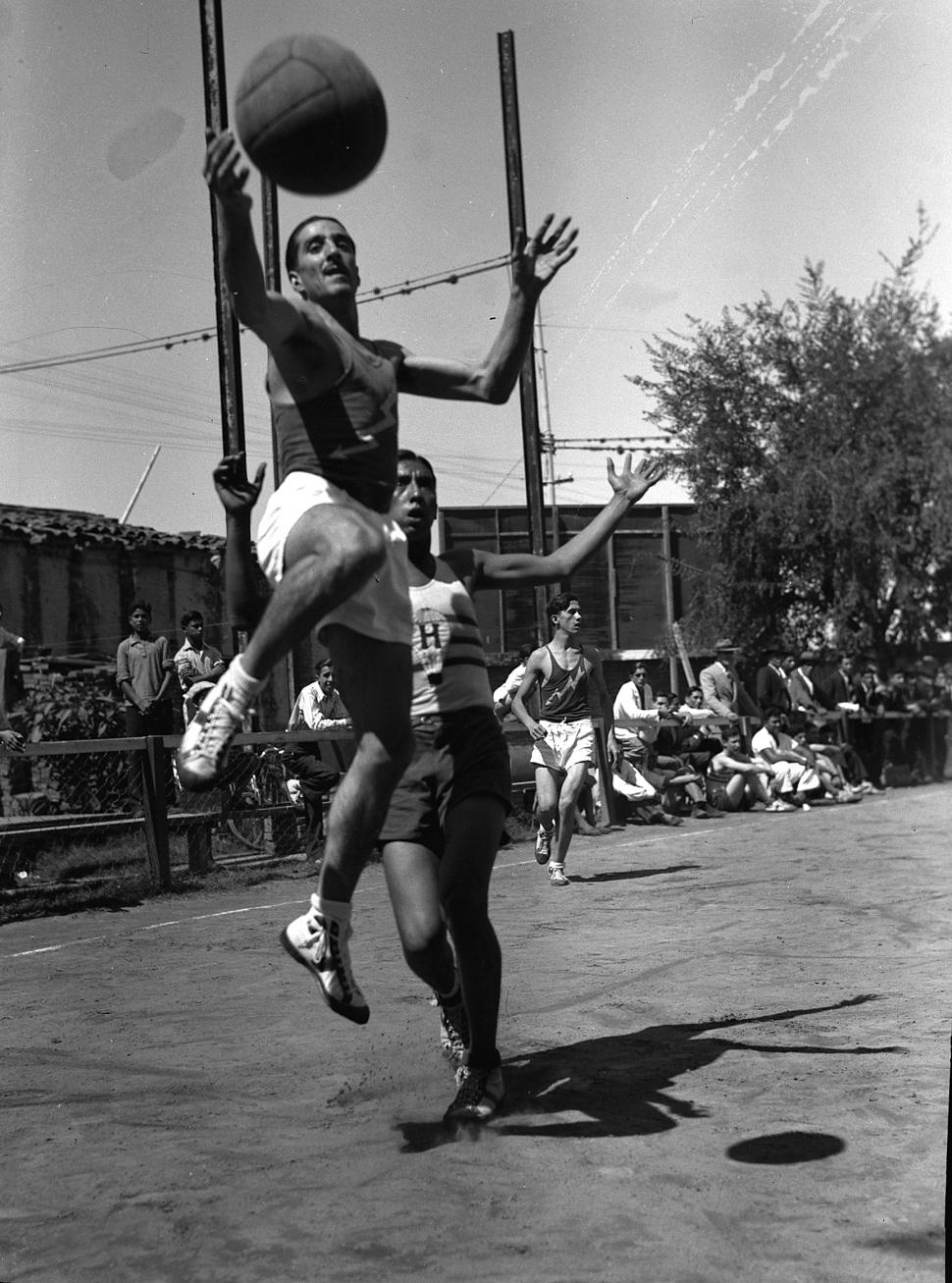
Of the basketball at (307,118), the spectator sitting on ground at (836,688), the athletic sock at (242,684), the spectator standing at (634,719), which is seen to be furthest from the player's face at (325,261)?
the spectator sitting on ground at (836,688)

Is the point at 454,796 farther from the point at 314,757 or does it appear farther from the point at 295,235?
the point at 314,757

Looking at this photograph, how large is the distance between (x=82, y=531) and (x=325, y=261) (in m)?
20.9

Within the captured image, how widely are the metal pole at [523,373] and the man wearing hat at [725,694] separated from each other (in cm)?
223

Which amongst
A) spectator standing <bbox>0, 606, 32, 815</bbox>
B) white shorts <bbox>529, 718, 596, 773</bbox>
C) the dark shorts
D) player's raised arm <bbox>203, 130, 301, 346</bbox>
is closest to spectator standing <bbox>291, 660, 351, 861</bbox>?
white shorts <bbox>529, 718, 596, 773</bbox>

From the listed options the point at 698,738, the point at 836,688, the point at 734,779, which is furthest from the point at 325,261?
the point at 836,688

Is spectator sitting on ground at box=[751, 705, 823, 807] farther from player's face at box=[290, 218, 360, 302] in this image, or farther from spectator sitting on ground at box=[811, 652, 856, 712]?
player's face at box=[290, 218, 360, 302]

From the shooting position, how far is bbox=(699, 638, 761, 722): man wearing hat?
60.1ft

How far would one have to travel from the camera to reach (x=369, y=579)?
3.89 meters

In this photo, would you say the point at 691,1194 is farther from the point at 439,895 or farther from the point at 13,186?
the point at 13,186

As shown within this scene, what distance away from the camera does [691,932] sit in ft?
27.7

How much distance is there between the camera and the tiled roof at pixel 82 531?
2338 centimetres

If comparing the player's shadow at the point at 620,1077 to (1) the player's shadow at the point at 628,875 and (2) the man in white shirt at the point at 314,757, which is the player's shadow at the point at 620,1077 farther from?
(2) the man in white shirt at the point at 314,757

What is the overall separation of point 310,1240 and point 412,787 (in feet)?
4.88

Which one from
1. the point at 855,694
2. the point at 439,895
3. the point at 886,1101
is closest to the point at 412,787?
the point at 439,895
